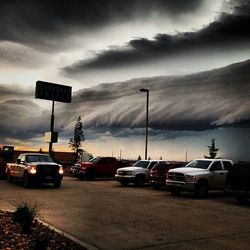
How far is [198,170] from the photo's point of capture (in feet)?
62.7

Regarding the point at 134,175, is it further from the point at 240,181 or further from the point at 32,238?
the point at 32,238

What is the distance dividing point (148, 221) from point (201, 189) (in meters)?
7.90

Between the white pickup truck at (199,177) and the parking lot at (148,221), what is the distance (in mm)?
1879

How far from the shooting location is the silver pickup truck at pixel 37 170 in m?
21.5

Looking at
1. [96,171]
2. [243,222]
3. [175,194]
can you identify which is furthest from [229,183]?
[96,171]

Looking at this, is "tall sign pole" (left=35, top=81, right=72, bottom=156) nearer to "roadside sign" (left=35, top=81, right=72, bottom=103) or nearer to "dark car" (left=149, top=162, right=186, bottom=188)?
"roadside sign" (left=35, top=81, right=72, bottom=103)

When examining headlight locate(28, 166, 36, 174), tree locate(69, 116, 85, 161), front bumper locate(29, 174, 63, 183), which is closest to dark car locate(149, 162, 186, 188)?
front bumper locate(29, 174, 63, 183)

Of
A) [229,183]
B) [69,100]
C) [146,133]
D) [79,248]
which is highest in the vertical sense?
[69,100]

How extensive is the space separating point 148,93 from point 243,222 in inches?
1055

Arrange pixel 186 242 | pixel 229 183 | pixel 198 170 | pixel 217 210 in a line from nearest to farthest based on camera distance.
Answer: pixel 186 242 → pixel 217 210 → pixel 229 183 → pixel 198 170

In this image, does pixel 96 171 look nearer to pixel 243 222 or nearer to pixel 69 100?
pixel 69 100

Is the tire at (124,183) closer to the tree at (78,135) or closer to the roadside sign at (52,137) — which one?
the roadside sign at (52,137)

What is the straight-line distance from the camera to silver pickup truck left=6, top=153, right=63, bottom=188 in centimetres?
2150

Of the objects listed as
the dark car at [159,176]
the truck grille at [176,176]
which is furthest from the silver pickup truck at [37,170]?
the truck grille at [176,176]
